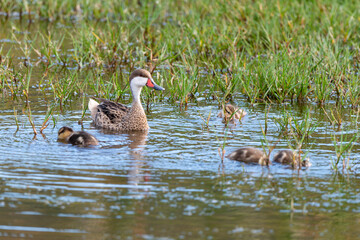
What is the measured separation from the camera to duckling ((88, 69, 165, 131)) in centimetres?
899

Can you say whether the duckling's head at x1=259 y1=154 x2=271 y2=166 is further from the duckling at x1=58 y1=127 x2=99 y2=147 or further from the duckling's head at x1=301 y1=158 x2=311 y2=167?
the duckling at x1=58 y1=127 x2=99 y2=147

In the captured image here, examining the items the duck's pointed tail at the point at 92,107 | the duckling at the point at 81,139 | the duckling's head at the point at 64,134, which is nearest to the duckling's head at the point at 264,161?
the duckling at the point at 81,139

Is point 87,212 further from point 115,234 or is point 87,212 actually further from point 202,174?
point 202,174

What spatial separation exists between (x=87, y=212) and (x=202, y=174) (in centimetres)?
150

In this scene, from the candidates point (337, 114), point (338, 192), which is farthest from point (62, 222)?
point (337, 114)

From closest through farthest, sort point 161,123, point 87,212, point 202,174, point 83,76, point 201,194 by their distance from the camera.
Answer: point 87,212
point 201,194
point 202,174
point 161,123
point 83,76

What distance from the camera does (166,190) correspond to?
20.2 feet

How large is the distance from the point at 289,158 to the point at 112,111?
2985 mm

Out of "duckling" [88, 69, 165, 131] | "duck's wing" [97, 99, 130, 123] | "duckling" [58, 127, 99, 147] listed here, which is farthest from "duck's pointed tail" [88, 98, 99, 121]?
"duckling" [58, 127, 99, 147]

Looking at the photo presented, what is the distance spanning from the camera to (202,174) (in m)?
6.73

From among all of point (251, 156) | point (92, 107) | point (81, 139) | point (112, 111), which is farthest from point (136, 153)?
point (92, 107)

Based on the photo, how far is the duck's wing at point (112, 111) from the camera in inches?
363

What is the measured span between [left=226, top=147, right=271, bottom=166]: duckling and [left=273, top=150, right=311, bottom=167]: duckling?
0.12 meters

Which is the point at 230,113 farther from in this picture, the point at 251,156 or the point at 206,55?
the point at 206,55
